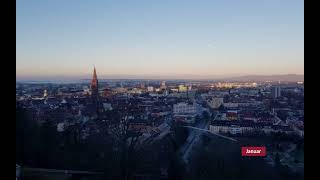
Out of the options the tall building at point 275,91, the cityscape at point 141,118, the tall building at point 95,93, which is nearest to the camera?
the tall building at point 275,91

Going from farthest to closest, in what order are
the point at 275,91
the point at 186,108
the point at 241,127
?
the point at 186,108 → the point at 241,127 → the point at 275,91

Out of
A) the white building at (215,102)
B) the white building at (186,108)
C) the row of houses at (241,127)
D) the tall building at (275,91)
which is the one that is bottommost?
the row of houses at (241,127)

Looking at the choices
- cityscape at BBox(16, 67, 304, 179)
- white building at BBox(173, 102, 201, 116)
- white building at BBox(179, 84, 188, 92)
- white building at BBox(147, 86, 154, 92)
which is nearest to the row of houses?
cityscape at BBox(16, 67, 304, 179)

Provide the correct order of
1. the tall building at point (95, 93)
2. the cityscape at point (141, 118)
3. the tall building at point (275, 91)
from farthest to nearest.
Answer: the tall building at point (95, 93) → the cityscape at point (141, 118) → the tall building at point (275, 91)

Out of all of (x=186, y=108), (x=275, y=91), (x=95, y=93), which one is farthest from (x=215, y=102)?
(x=95, y=93)

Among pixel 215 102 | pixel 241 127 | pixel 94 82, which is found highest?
pixel 94 82

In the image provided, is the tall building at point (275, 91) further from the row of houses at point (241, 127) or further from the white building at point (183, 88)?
the white building at point (183, 88)

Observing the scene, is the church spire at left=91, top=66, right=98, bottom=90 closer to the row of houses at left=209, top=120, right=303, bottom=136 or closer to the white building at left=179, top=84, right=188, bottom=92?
the white building at left=179, top=84, right=188, bottom=92

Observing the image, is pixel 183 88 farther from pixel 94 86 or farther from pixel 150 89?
pixel 94 86

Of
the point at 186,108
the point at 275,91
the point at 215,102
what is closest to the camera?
the point at 275,91

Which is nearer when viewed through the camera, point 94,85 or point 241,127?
point 241,127

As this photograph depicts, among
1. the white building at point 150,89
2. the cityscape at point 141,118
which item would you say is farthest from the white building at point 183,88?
the white building at point 150,89
